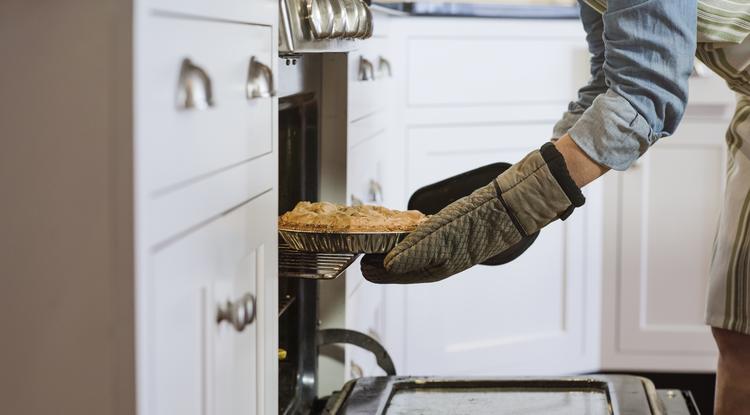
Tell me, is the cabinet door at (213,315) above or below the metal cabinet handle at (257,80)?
below

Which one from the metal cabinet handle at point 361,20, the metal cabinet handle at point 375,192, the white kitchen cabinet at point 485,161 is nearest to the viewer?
the metal cabinet handle at point 361,20

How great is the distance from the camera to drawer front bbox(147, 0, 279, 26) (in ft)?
2.31

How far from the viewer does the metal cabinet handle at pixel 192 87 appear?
0.73 m

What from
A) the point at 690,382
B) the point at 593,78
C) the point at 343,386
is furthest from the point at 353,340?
the point at 690,382

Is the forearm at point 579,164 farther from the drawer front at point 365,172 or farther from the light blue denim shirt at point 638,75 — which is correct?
the drawer front at point 365,172

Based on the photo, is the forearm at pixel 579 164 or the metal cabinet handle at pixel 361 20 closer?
the forearm at pixel 579 164

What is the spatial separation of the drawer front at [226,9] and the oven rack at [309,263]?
0.28 meters

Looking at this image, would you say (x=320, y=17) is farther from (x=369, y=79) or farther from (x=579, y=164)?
(x=369, y=79)

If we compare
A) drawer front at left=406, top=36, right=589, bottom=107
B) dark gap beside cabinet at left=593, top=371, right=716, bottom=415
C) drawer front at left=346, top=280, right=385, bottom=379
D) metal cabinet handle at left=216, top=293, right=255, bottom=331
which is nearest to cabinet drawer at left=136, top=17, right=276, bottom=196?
metal cabinet handle at left=216, top=293, right=255, bottom=331

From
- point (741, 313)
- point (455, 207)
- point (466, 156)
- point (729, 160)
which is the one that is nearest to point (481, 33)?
point (466, 156)

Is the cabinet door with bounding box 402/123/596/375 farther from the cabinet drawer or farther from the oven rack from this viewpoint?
the cabinet drawer

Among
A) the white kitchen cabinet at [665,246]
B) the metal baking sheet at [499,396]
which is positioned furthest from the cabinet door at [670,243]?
the metal baking sheet at [499,396]

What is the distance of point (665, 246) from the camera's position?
2.53 meters

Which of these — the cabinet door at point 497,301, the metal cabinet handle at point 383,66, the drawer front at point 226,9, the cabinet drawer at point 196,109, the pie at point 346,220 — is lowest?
the cabinet door at point 497,301
